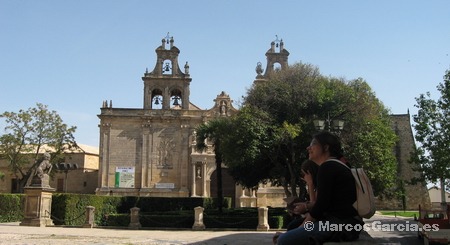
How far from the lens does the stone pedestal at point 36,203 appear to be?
2409cm

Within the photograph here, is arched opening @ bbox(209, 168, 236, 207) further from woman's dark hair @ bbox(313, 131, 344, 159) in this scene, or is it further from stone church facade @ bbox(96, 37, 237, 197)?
woman's dark hair @ bbox(313, 131, 344, 159)

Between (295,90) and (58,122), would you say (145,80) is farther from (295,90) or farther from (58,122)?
(295,90)

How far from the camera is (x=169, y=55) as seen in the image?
46562 millimetres

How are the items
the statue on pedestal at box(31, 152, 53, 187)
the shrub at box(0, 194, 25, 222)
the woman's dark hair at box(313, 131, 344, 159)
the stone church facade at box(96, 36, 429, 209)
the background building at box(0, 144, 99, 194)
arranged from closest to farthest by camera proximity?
the woman's dark hair at box(313, 131, 344, 159)
the statue on pedestal at box(31, 152, 53, 187)
the shrub at box(0, 194, 25, 222)
the stone church facade at box(96, 36, 429, 209)
the background building at box(0, 144, 99, 194)

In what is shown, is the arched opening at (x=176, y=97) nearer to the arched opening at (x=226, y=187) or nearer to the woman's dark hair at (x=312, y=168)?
the arched opening at (x=226, y=187)

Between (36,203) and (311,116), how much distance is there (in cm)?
1509

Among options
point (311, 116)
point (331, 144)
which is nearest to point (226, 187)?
point (311, 116)

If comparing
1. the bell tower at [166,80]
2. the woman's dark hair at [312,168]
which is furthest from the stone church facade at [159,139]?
the woman's dark hair at [312,168]

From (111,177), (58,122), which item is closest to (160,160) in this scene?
(111,177)

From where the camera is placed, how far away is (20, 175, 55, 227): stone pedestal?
2409 cm

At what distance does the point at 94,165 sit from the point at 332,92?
130 ft

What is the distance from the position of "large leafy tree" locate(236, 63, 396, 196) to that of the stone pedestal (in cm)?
1022

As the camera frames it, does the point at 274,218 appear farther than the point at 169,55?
No

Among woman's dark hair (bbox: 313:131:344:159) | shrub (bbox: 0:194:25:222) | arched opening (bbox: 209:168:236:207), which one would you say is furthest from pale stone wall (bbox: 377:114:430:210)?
woman's dark hair (bbox: 313:131:344:159)
